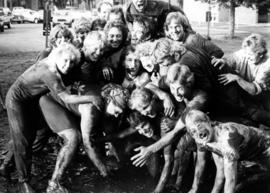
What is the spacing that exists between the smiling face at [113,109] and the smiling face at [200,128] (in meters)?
1.19

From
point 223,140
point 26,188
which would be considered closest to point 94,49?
point 26,188

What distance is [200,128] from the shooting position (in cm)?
448

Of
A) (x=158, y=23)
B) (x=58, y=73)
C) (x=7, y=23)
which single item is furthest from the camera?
(x=7, y=23)

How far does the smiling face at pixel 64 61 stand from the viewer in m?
5.22

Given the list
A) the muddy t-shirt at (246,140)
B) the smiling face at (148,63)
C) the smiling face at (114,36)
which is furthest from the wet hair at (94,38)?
the muddy t-shirt at (246,140)

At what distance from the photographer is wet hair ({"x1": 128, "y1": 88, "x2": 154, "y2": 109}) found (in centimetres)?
535

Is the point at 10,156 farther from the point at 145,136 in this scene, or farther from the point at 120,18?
the point at 120,18

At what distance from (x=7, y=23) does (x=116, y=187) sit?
133 ft

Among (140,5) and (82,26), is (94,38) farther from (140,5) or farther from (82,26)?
(140,5)

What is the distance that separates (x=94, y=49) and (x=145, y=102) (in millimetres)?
945

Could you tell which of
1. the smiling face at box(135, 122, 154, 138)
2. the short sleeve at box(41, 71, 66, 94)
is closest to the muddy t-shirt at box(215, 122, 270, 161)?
the smiling face at box(135, 122, 154, 138)

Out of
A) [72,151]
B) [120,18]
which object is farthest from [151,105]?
[120,18]

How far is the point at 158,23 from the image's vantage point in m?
7.23

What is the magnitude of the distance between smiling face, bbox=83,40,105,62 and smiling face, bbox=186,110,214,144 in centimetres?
169
